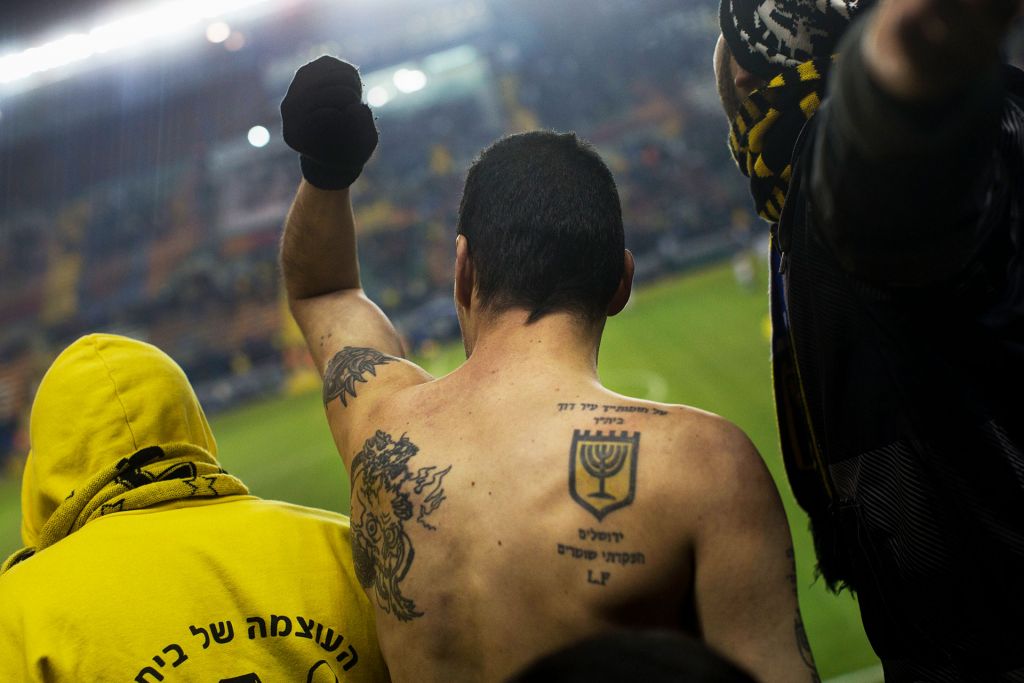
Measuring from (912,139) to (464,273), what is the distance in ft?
3.16

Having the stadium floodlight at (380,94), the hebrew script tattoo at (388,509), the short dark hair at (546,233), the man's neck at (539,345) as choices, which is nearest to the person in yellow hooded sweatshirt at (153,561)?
the hebrew script tattoo at (388,509)

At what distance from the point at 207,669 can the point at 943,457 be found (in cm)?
140

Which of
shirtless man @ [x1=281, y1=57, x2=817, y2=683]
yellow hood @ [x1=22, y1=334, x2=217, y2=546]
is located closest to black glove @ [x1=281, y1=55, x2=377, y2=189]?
shirtless man @ [x1=281, y1=57, x2=817, y2=683]

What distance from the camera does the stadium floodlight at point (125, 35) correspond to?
854 inches

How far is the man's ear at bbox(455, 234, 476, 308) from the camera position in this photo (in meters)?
1.68

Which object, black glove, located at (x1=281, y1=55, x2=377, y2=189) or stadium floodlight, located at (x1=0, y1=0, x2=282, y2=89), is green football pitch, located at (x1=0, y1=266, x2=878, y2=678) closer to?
black glove, located at (x1=281, y1=55, x2=377, y2=189)

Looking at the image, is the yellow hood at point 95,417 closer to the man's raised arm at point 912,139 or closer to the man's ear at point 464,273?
the man's ear at point 464,273

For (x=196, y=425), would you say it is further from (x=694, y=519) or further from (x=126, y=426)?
(x=694, y=519)

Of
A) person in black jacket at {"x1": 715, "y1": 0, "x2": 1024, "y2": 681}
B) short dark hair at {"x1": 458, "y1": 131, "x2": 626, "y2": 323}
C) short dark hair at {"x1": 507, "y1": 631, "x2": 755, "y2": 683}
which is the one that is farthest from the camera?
short dark hair at {"x1": 458, "y1": 131, "x2": 626, "y2": 323}

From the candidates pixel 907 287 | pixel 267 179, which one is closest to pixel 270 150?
pixel 267 179

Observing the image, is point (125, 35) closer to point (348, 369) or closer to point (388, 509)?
point (348, 369)

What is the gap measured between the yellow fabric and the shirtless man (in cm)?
16

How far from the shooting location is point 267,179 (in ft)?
90.2

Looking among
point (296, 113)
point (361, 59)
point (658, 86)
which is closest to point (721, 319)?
point (296, 113)
